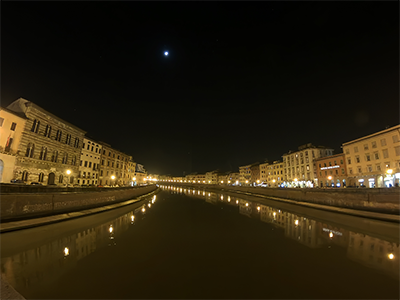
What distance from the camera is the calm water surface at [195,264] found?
5016mm

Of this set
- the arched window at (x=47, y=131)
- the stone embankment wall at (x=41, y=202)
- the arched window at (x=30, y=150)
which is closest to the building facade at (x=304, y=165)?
the stone embankment wall at (x=41, y=202)

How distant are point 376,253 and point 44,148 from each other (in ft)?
128

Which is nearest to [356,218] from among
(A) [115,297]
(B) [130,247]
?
(B) [130,247]

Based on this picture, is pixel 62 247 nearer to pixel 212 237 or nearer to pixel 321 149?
pixel 212 237

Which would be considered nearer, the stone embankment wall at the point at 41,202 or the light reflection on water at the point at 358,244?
the light reflection on water at the point at 358,244

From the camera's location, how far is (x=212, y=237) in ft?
35.2

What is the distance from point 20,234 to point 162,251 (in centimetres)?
802

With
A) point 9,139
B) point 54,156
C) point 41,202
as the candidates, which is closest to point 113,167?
point 54,156

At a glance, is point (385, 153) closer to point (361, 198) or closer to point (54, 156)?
point (361, 198)

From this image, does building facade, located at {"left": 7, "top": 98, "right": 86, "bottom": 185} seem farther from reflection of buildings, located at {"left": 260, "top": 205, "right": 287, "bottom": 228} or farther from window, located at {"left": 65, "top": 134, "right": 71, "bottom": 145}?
reflection of buildings, located at {"left": 260, "top": 205, "right": 287, "bottom": 228}

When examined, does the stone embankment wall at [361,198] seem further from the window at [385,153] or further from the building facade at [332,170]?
the building facade at [332,170]

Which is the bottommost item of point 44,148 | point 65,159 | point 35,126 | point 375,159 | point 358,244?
point 358,244

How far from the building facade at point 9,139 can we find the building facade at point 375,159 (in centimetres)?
5758

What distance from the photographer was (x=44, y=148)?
2878cm
